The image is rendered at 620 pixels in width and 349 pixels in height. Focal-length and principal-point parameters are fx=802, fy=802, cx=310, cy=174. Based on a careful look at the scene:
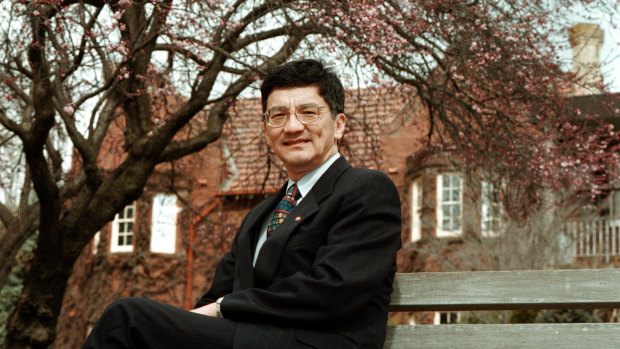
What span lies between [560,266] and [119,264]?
1081cm

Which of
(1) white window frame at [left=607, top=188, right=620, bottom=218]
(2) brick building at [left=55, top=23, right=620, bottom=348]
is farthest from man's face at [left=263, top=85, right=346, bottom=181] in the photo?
(1) white window frame at [left=607, top=188, right=620, bottom=218]

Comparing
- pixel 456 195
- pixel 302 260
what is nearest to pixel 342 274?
pixel 302 260

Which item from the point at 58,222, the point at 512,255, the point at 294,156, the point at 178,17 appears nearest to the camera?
the point at 294,156

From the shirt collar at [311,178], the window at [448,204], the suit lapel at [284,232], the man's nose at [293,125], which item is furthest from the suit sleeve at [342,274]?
the window at [448,204]

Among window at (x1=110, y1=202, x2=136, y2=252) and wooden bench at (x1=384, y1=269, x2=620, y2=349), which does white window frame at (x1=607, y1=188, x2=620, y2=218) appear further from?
wooden bench at (x1=384, y1=269, x2=620, y2=349)

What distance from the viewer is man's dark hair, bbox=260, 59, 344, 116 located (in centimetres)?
347

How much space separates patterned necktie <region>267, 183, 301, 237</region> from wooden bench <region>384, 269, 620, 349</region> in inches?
23.5

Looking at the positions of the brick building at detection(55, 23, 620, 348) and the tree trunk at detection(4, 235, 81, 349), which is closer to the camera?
the tree trunk at detection(4, 235, 81, 349)

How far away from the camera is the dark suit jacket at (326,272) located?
2914mm

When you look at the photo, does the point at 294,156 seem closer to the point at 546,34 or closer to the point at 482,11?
the point at 482,11

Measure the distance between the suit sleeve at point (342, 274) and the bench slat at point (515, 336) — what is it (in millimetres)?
530

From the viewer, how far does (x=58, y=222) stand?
27.5ft

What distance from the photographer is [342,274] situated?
2.92 metres

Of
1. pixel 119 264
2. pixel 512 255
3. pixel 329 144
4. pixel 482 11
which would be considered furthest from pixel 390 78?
pixel 119 264
